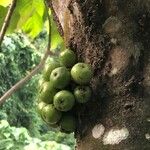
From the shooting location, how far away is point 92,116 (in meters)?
1.16

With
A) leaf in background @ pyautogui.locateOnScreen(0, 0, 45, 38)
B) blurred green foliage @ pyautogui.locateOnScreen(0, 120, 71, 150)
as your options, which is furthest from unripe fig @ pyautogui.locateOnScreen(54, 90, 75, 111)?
blurred green foliage @ pyautogui.locateOnScreen(0, 120, 71, 150)

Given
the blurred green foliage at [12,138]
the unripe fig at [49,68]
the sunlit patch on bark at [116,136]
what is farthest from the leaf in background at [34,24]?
the blurred green foliage at [12,138]

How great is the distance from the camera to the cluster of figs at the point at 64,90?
1.16 metres

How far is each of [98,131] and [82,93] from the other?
10 centimetres

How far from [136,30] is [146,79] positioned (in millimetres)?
120

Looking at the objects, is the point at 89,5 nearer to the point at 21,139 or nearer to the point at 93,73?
the point at 93,73

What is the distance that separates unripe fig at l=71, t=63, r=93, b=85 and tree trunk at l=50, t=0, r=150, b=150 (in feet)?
0.08

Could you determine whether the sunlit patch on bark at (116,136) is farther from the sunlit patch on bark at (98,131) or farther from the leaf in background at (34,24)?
the leaf in background at (34,24)

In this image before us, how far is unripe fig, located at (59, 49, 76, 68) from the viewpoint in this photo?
121 cm

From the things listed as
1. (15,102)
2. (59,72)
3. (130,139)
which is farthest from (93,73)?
(15,102)

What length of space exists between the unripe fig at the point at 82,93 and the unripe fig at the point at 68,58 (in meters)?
0.07

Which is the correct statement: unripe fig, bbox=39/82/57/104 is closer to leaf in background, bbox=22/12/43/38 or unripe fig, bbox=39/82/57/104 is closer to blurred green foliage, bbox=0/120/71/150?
leaf in background, bbox=22/12/43/38

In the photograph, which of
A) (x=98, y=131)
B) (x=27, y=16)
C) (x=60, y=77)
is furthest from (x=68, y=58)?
(x=27, y=16)

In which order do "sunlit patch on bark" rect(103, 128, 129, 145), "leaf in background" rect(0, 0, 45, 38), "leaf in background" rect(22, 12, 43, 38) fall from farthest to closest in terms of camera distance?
"leaf in background" rect(22, 12, 43, 38)
"leaf in background" rect(0, 0, 45, 38)
"sunlit patch on bark" rect(103, 128, 129, 145)
